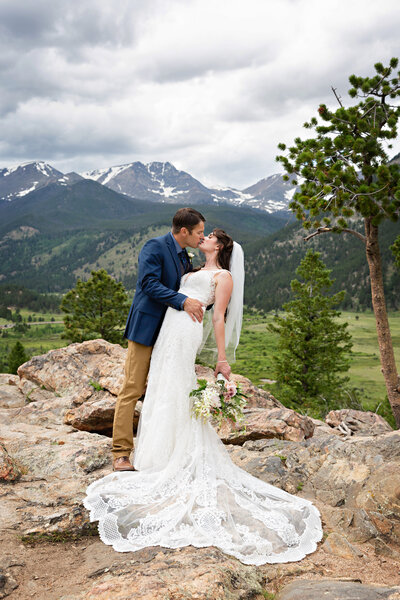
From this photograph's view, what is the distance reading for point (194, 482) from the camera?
4.70 m

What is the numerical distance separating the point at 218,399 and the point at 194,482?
1003mm

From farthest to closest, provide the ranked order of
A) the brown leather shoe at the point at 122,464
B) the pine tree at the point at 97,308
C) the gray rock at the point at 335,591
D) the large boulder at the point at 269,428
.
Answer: the pine tree at the point at 97,308 → the large boulder at the point at 269,428 → the brown leather shoe at the point at 122,464 → the gray rock at the point at 335,591

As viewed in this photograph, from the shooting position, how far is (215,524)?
162 inches

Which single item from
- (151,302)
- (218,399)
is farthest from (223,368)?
(151,302)

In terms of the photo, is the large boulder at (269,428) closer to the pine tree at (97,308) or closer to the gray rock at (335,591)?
the gray rock at (335,591)

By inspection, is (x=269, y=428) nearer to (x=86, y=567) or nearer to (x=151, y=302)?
(x=151, y=302)

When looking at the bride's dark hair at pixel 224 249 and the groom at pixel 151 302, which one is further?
the bride's dark hair at pixel 224 249

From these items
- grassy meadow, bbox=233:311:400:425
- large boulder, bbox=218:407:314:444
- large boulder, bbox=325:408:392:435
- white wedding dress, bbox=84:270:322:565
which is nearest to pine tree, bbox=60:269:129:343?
grassy meadow, bbox=233:311:400:425

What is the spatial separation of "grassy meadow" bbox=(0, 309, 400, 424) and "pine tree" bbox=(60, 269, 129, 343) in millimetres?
20612

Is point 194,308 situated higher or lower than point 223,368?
higher

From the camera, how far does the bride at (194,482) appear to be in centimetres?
395

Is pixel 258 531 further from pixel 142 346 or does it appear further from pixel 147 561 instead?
pixel 142 346

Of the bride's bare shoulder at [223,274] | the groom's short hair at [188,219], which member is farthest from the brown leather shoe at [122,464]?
the groom's short hair at [188,219]

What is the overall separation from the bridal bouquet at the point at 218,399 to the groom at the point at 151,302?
843 millimetres
